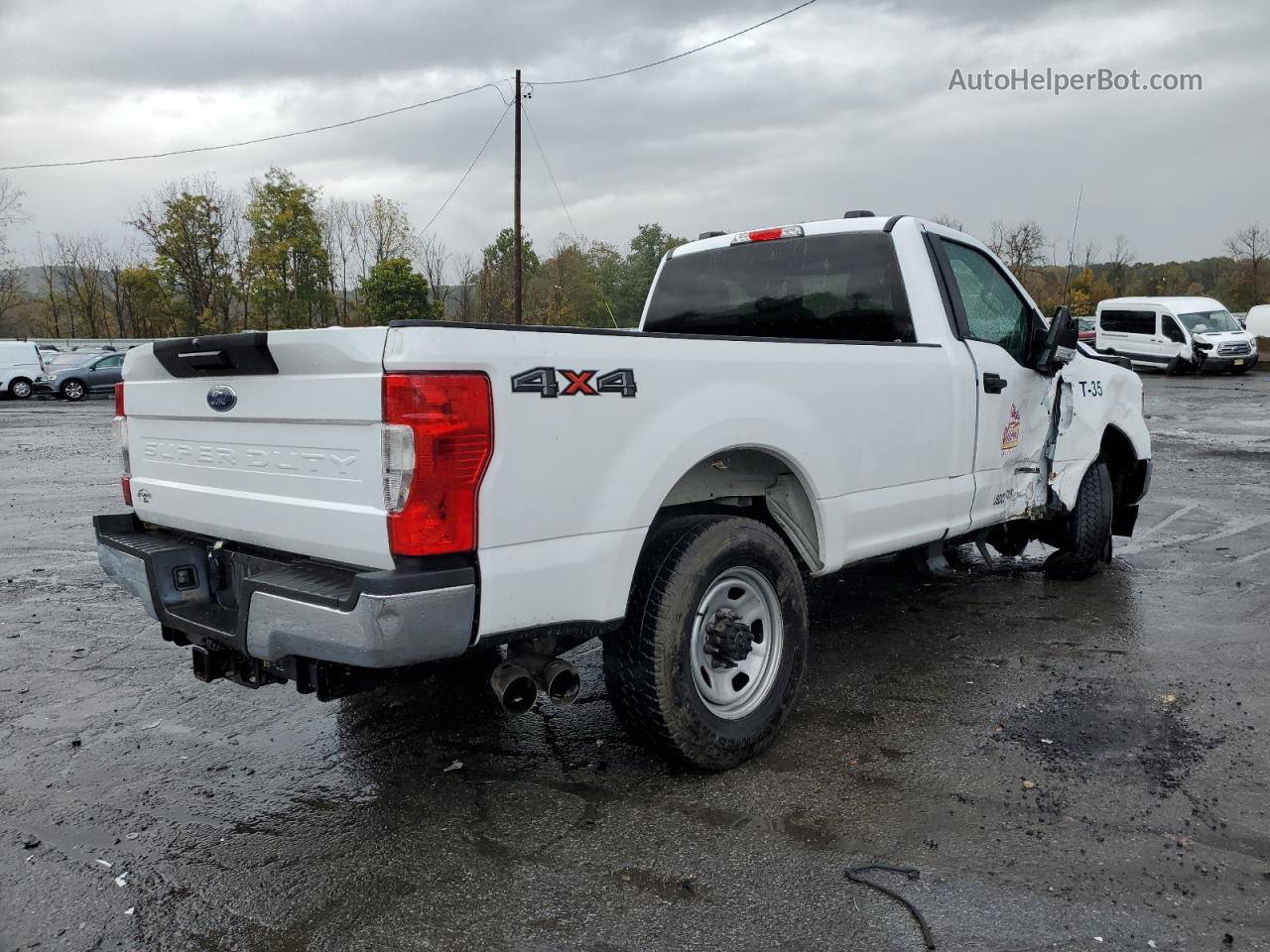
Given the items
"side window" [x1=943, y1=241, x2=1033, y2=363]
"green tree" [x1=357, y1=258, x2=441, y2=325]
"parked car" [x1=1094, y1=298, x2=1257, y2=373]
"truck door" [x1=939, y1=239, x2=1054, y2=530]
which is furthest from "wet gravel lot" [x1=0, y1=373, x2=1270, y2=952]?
"green tree" [x1=357, y1=258, x2=441, y2=325]

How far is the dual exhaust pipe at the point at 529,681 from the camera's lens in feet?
9.86

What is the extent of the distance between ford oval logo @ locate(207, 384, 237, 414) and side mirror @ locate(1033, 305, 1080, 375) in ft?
13.0

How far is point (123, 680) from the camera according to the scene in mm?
4668

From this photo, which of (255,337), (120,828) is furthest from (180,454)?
(120,828)

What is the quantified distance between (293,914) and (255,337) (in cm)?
167

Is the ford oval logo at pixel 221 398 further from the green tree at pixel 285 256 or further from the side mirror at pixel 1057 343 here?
the green tree at pixel 285 256

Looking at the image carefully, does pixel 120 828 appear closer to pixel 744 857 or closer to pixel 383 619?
pixel 383 619

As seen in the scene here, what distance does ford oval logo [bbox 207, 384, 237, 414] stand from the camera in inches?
126

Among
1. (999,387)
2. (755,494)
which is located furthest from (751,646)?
(999,387)

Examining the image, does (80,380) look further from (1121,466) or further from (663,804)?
(663,804)

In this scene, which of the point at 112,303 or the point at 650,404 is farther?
the point at 112,303

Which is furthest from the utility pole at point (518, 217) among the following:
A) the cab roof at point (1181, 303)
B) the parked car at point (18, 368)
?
the cab roof at point (1181, 303)

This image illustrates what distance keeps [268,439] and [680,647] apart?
4.91ft

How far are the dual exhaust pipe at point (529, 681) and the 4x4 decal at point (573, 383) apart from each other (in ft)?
2.83
